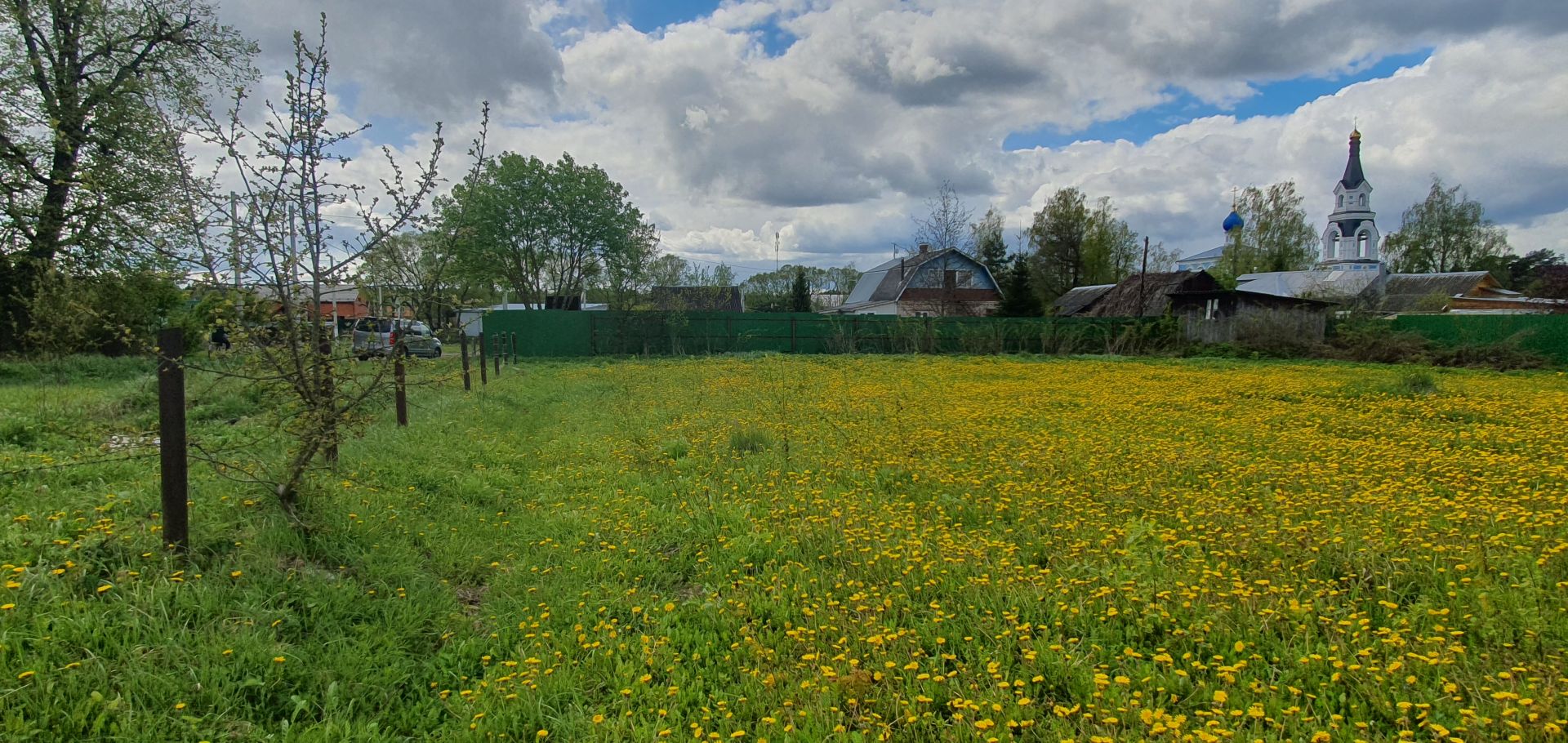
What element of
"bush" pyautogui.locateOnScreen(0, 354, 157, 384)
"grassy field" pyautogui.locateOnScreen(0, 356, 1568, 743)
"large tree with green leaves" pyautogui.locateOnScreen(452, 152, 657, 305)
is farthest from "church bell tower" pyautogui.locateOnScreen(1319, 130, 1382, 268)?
"bush" pyautogui.locateOnScreen(0, 354, 157, 384)

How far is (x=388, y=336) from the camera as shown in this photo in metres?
4.43

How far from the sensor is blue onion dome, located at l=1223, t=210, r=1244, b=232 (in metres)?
54.9

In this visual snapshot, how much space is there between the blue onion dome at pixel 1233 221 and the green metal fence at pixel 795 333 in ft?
114

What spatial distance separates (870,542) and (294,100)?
13.9 ft


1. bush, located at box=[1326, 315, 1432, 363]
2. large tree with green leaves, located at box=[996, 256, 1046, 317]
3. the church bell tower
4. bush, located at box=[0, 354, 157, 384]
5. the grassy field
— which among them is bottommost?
the grassy field

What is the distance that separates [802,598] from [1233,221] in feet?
211

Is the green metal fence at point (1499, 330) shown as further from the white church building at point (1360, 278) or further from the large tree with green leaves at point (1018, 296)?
the large tree with green leaves at point (1018, 296)

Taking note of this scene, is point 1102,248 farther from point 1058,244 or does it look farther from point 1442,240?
point 1442,240

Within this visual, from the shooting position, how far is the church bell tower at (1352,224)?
53812mm

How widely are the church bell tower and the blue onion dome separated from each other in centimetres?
666

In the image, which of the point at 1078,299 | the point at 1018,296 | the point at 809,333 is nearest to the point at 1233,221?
the point at 1078,299

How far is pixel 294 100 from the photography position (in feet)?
13.1

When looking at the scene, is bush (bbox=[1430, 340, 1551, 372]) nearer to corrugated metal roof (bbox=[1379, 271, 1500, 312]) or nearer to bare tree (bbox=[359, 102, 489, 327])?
corrugated metal roof (bbox=[1379, 271, 1500, 312])

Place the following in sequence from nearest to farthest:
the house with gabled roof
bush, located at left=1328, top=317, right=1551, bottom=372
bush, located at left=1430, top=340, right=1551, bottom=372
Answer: bush, located at left=1430, top=340, right=1551, bottom=372 < bush, located at left=1328, top=317, right=1551, bottom=372 < the house with gabled roof
